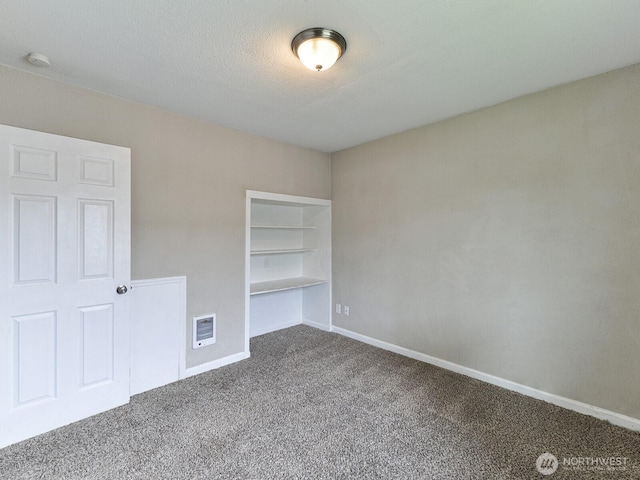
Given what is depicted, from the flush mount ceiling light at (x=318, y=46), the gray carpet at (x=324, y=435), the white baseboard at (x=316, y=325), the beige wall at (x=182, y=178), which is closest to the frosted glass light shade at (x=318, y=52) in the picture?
the flush mount ceiling light at (x=318, y=46)

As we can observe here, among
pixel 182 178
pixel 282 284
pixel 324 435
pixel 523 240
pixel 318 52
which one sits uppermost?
pixel 318 52

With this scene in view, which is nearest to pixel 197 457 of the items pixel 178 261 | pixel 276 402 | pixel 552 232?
pixel 276 402

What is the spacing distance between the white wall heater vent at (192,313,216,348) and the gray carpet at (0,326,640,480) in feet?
1.07

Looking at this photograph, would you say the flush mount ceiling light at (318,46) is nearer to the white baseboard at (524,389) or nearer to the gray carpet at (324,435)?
the gray carpet at (324,435)

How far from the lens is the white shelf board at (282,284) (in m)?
3.58

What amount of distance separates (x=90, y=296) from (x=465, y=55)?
313 cm

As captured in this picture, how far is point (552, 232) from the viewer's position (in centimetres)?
234

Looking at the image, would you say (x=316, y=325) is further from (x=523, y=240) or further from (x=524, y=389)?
(x=523, y=240)

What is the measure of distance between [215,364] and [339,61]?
2955 millimetres

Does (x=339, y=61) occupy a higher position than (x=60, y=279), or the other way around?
(x=339, y=61)

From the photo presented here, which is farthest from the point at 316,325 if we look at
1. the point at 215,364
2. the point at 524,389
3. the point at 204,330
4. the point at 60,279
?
the point at 60,279

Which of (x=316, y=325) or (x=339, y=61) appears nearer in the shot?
(x=339, y=61)

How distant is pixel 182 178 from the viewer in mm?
2828

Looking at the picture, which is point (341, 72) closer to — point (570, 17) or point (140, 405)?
point (570, 17)
